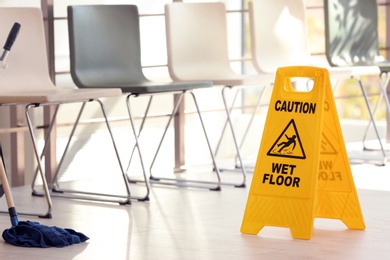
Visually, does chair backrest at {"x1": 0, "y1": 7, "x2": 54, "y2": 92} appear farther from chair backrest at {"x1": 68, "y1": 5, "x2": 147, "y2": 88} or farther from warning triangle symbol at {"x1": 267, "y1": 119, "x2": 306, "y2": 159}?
warning triangle symbol at {"x1": 267, "y1": 119, "x2": 306, "y2": 159}

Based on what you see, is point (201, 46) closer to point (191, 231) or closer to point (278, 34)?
point (278, 34)

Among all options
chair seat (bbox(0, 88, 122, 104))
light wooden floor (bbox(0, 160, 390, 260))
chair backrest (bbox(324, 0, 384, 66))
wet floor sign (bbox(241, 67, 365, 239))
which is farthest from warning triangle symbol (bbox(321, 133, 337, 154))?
chair backrest (bbox(324, 0, 384, 66))

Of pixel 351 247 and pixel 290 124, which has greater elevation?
pixel 290 124

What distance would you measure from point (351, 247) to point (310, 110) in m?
0.56

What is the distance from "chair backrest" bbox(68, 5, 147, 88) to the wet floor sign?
1237mm

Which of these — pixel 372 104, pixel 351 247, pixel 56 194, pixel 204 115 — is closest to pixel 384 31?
pixel 372 104

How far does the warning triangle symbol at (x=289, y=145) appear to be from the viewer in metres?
3.80

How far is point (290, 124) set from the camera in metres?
3.82

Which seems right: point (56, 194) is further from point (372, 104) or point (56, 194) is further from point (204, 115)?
point (372, 104)

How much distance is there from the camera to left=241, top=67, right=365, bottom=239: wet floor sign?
374 cm

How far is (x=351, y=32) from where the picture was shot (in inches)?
252

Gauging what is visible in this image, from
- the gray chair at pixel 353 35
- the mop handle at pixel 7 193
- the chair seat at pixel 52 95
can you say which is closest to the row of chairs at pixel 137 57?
the chair seat at pixel 52 95

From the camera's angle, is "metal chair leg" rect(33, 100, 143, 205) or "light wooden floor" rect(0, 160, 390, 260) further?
"metal chair leg" rect(33, 100, 143, 205)

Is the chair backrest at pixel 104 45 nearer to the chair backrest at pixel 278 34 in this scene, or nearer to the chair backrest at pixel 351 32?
Result: the chair backrest at pixel 278 34
